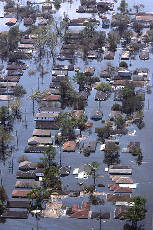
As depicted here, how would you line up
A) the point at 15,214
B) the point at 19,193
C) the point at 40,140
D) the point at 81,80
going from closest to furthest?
the point at 15,214 < the point at 19,193 < the point at 40,140 < the point at 81,80

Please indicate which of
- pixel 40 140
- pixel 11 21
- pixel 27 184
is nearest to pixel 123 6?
pixel 11 21

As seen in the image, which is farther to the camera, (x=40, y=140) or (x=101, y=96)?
(x=101, y=96)

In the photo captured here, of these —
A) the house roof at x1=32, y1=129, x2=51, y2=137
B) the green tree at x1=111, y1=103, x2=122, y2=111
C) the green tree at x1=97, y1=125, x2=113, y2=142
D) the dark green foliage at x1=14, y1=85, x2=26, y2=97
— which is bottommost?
the house roof at x1=32, y1=129, x2=51, y2=137

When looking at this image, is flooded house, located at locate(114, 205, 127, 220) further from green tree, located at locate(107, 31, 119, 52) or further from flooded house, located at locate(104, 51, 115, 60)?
green tree, located at locate(107, 31, 119, 52)

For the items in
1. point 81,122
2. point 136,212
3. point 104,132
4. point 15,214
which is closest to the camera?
point 136,212

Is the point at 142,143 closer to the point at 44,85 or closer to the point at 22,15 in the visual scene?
the point at 44,85

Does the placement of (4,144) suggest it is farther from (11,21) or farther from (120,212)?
(11,21)

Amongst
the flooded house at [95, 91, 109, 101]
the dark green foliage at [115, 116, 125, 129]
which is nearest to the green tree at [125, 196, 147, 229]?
the dark green foliage at [115, 116, 125, 129]

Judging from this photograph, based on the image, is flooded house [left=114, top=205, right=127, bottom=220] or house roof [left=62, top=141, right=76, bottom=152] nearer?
flooded house [left=114, top=205, right=127, bottom=220]

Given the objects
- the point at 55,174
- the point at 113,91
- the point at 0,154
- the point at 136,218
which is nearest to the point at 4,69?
the point at 113,91

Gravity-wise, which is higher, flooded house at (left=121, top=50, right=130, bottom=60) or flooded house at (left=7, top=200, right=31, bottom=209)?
flooded house at (left=121, top=50, right=130, bottom=60)
